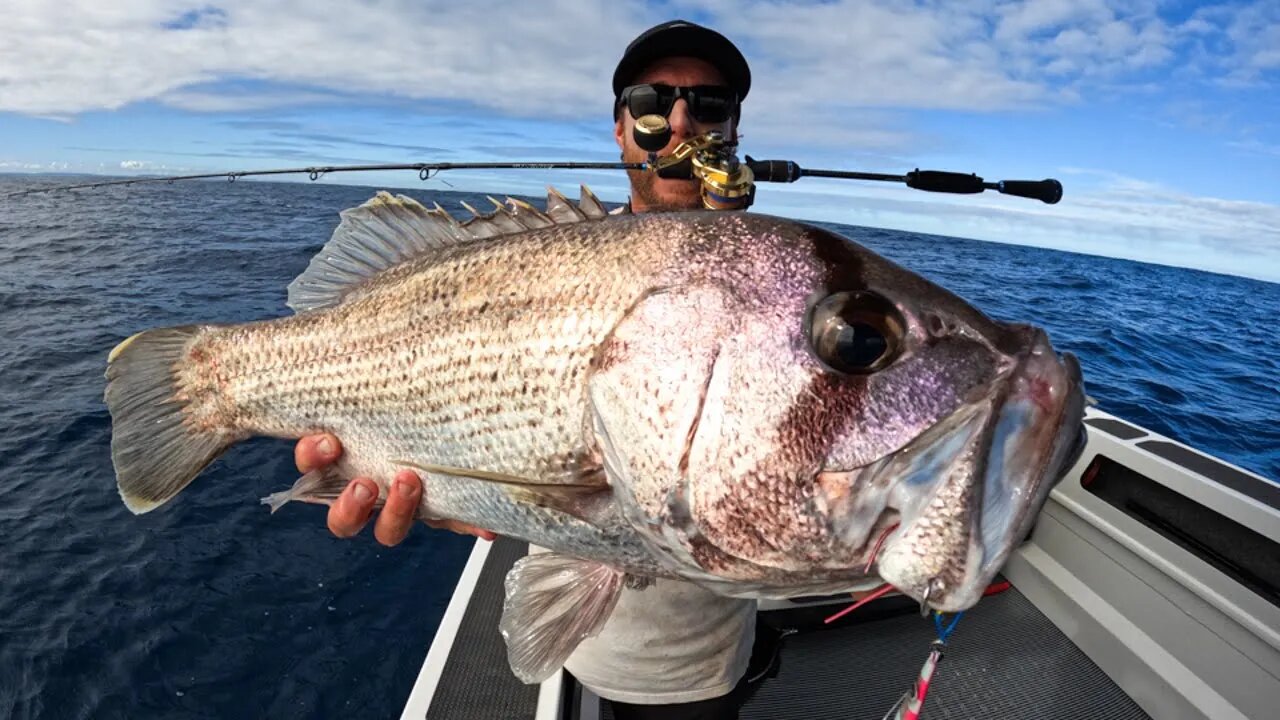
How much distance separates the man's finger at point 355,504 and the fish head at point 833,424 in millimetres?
1096

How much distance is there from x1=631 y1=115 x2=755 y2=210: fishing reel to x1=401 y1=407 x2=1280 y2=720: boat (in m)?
2.22

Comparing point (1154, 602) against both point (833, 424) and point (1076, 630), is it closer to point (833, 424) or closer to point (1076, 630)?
point (1076, 630)

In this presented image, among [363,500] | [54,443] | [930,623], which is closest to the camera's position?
[363,500]

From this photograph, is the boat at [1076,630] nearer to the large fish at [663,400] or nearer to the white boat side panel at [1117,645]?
the white boat side panel at [1117,645]

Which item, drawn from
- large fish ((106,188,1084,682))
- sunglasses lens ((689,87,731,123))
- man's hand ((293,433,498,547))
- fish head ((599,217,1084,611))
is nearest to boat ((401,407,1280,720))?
man's hand ((293,433,498,547))

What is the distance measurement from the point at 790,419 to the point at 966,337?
42cm

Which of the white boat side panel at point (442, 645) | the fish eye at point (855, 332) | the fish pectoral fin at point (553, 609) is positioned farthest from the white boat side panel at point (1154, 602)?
the white boat side panel at point (442, 645)

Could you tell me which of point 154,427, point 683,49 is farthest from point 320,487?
point 683,49

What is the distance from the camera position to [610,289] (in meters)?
1.69

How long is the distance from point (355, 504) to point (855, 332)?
1.79m

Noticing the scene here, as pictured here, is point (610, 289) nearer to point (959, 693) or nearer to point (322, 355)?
point (322, 355)

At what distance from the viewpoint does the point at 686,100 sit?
343 cm

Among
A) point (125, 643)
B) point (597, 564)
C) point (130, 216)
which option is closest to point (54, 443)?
point (125, 643)

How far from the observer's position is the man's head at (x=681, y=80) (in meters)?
3.35
